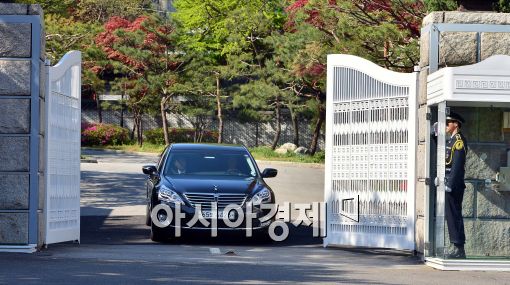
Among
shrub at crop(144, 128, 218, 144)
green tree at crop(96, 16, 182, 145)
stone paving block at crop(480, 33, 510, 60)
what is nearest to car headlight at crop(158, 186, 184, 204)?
stone paving block at crop(480, 33, 510, 60)

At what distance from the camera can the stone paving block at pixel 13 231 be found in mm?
13961

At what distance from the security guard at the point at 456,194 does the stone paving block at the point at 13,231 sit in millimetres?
5325

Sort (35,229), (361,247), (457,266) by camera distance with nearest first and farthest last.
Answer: (457,266), (35,229), (361,247)

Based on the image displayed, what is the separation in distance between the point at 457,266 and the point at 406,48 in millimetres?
13136

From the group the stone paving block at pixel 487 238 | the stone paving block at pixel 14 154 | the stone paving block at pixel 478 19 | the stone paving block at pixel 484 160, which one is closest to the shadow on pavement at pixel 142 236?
the stone paving block at pixel 14 154

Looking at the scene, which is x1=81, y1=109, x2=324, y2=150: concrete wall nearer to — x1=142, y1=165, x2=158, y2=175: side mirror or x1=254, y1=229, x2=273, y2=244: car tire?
x1=142, y1=165, x2=158, y2=175: side mirror

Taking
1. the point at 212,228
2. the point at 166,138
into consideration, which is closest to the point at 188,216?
the point at 212,228

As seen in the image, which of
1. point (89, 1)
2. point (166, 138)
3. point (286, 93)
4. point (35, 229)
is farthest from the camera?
point (89, 1)

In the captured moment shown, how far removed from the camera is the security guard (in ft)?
44.6

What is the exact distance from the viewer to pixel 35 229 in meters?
14.0

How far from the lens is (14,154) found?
14.1 metres

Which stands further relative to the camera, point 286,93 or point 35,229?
point 286,93

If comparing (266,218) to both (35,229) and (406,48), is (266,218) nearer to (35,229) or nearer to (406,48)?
(35,229)

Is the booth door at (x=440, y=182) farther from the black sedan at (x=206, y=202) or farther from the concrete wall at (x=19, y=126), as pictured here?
the concrete wall at (x=19, y=126)
